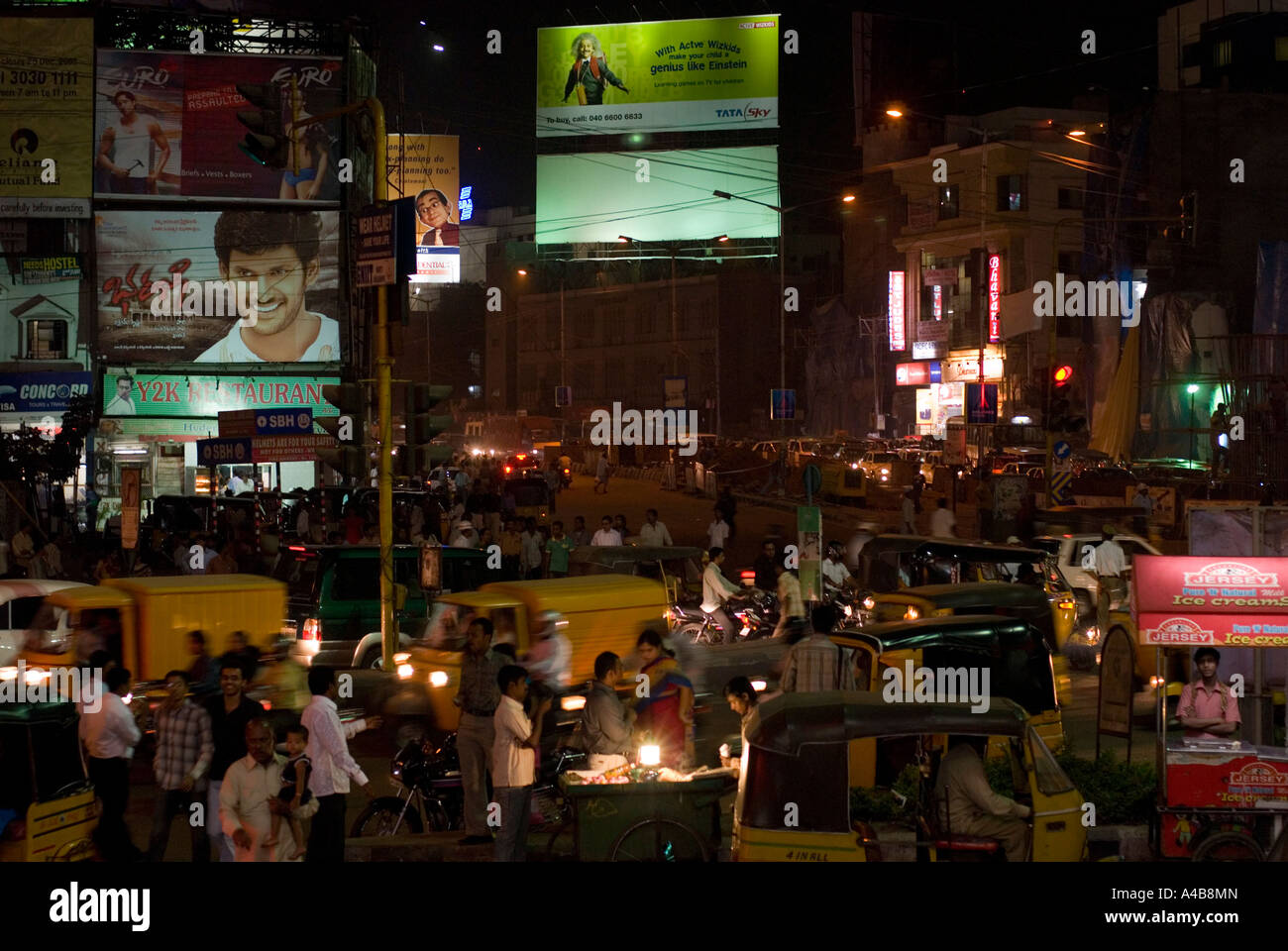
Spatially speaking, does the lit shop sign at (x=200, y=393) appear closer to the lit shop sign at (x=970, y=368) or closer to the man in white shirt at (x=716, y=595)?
the man in white shirt at (x=716, y=595)

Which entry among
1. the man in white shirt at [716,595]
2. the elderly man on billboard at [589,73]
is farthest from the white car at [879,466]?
the man in white shirt at [716,595]

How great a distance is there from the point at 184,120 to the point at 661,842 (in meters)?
36.5

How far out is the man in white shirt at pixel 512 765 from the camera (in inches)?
338

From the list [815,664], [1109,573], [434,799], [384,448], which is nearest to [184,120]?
[384,448]

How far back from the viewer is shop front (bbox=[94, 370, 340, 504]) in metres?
39.2

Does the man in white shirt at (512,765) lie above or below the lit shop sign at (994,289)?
below

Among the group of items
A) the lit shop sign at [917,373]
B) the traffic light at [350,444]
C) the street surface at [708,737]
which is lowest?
the street surface at [708,737]

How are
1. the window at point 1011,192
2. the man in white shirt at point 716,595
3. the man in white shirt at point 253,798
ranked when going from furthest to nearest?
1. the window at point 1011,192
2. the man in white shirt at point 716,595
3. the man in white shirt at point 253,798

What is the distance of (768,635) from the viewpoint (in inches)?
716

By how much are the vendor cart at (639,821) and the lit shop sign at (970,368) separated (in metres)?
51.3

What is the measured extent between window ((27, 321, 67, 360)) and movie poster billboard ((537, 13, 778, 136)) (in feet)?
83.3

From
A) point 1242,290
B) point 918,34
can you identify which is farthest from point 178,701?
point 918,34

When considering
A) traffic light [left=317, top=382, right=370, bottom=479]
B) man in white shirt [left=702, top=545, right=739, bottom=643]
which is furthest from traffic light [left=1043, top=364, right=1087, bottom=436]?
traffic light [left=317, top=382, right=370, bottom=479]

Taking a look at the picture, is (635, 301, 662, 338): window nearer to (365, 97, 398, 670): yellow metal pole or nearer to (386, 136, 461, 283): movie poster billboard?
(386, 136, 461, 283): movie poster billboard
